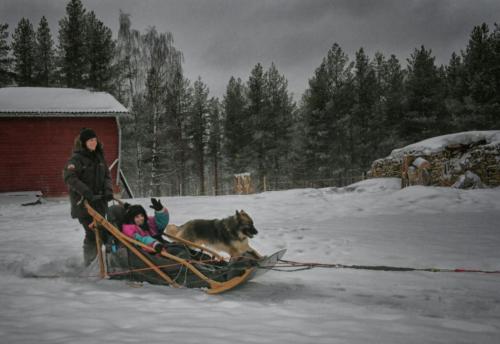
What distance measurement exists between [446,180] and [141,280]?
38.0 ft

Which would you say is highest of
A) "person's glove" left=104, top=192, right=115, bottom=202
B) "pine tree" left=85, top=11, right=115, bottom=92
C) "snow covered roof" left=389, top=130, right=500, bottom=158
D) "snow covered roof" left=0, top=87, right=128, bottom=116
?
"pine tree" left=85, top=11, right=115, bottom=92

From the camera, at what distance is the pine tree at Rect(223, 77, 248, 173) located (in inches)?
1067

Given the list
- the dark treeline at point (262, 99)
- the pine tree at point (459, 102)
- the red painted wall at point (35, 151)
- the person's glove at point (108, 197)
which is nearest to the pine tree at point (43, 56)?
the dark treeline at point (262, 99)

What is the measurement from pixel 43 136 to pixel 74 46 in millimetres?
9608

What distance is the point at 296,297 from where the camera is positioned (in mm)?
3055

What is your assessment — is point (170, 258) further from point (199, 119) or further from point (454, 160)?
point (199, 119)

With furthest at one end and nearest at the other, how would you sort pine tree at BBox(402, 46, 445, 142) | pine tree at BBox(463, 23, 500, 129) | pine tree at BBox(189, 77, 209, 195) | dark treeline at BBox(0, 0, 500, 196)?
pine tree at BBox(189, 77, 209, 195)
pine tree at BBox(402, 46, 445, 142)
dark treeline at BBox(0, 0, 500, 196)
pine tree at BBox(463, 23, 500, 129)

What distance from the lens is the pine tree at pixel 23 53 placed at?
23.2 meters

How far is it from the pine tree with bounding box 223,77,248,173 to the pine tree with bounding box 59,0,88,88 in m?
11.2

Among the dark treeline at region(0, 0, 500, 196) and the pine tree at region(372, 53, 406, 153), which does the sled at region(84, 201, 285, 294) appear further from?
the pine tree at region(372, 53, 406, 153)

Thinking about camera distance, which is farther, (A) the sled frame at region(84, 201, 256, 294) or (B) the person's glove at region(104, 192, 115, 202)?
(B) the person's glove at region(104, 192, 115, 202)

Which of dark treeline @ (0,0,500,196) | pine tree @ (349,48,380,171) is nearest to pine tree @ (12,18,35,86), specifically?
dark treeline @ (0,0,500,196)

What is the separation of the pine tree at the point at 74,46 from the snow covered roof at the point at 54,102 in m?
5.46

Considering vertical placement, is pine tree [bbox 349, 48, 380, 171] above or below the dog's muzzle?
above
